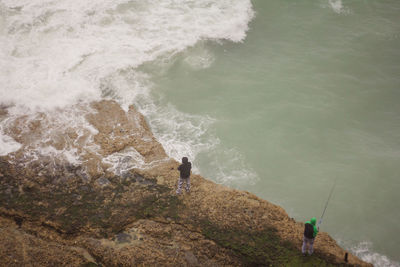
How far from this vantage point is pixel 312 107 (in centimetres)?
1448

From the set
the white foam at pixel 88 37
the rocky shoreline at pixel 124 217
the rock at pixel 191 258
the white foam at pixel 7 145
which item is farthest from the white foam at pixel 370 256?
the white foam at pixel 7 145

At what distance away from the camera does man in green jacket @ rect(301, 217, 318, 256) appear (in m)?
7.99

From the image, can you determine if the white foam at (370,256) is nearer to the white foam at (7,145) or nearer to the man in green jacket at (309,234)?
the man in green jacket at (309,234)

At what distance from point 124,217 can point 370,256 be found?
7.50 meters

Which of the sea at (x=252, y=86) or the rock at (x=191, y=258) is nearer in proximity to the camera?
the rock at (x=191, y=258)

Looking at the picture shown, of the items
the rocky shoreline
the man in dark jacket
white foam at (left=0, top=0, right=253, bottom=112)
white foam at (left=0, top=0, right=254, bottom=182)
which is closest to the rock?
the rocky shoreline

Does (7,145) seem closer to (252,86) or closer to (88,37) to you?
(88,37)

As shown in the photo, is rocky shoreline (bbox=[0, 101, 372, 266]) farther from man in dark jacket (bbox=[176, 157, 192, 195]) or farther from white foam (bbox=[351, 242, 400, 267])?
white foam (bbox=[351, 242, 400, 267])

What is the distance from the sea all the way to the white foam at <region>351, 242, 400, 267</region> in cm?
4

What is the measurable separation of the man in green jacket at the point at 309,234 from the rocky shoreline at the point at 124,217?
227mm

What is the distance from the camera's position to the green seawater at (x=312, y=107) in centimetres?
1124

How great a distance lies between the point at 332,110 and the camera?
47.2 ft

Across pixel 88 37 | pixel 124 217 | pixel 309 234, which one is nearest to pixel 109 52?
pixel 88 37

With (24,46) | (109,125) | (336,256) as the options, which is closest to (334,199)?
(336,256)
